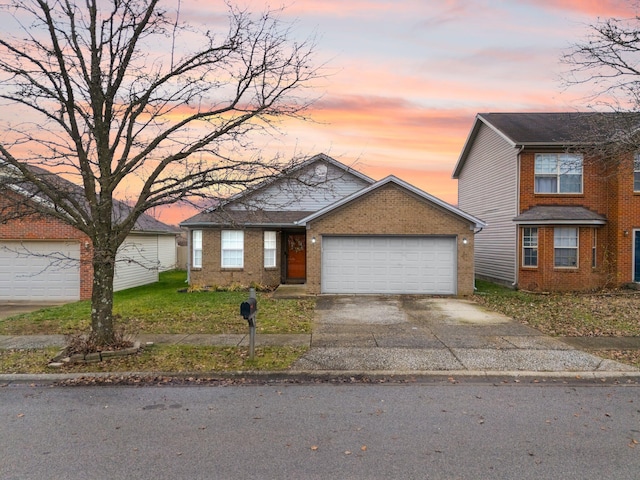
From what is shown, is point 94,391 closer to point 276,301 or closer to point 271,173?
point 271,173

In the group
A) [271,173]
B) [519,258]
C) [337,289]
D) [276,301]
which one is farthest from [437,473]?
[519,258]

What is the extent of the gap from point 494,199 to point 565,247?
4075mm

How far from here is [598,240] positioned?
19.0 meters

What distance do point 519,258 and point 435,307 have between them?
690 cm

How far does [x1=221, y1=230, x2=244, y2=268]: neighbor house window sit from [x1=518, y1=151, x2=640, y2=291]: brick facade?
39.1 ft

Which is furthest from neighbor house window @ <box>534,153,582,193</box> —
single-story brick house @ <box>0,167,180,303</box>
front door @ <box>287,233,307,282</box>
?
single-story brick house @ <box>0,167,180,303</box>

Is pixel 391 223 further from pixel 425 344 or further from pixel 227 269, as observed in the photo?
pixel 425 344

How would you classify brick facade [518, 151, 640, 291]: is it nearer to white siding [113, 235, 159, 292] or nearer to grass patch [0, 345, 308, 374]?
grass patch [0, 345, 308, 374]

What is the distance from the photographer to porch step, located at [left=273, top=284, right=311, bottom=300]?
16.5 metres

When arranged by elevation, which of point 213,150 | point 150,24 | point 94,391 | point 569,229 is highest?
point 150,24

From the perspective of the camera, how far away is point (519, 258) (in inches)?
748

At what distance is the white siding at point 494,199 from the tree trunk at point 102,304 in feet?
53.5

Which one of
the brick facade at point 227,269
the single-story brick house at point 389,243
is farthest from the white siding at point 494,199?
the brick facade at point 227,269

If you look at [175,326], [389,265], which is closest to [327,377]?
[175,326]
